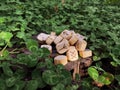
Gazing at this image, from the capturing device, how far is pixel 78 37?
2.21 m

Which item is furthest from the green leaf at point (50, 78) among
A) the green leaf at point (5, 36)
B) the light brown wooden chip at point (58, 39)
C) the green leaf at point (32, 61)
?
the green leaf at point (5, 36)

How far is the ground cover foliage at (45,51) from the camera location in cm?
177

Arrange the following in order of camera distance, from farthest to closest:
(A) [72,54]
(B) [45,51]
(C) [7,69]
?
(A) [72,54], (B) [45,51], (C) [7,69]

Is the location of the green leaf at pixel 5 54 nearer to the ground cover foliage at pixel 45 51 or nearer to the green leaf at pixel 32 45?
the ground cover foliage at pixel 45 51

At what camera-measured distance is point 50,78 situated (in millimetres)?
1722

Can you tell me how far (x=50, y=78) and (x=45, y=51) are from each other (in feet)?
0.92

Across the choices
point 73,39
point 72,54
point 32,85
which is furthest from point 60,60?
point 32,85

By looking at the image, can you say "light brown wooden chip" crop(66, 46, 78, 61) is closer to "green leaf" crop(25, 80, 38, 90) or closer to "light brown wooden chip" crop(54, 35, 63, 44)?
"light brown wooden chip" crop(54, 35, 63, 44)

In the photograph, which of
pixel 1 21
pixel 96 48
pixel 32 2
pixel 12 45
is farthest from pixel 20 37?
pixel 32 2

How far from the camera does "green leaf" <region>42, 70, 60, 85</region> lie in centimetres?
171

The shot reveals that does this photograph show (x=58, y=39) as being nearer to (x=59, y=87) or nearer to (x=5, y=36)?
(x=5, y=36)

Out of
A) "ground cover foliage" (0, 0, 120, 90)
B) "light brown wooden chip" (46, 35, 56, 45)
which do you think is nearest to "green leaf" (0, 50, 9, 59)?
"ground cover foliage" (0, 0, 120, 90)

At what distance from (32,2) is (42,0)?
20 cm

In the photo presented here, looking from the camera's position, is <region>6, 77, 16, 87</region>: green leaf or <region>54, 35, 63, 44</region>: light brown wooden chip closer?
<region>6, 77, 16, 87</region>: green leaf
